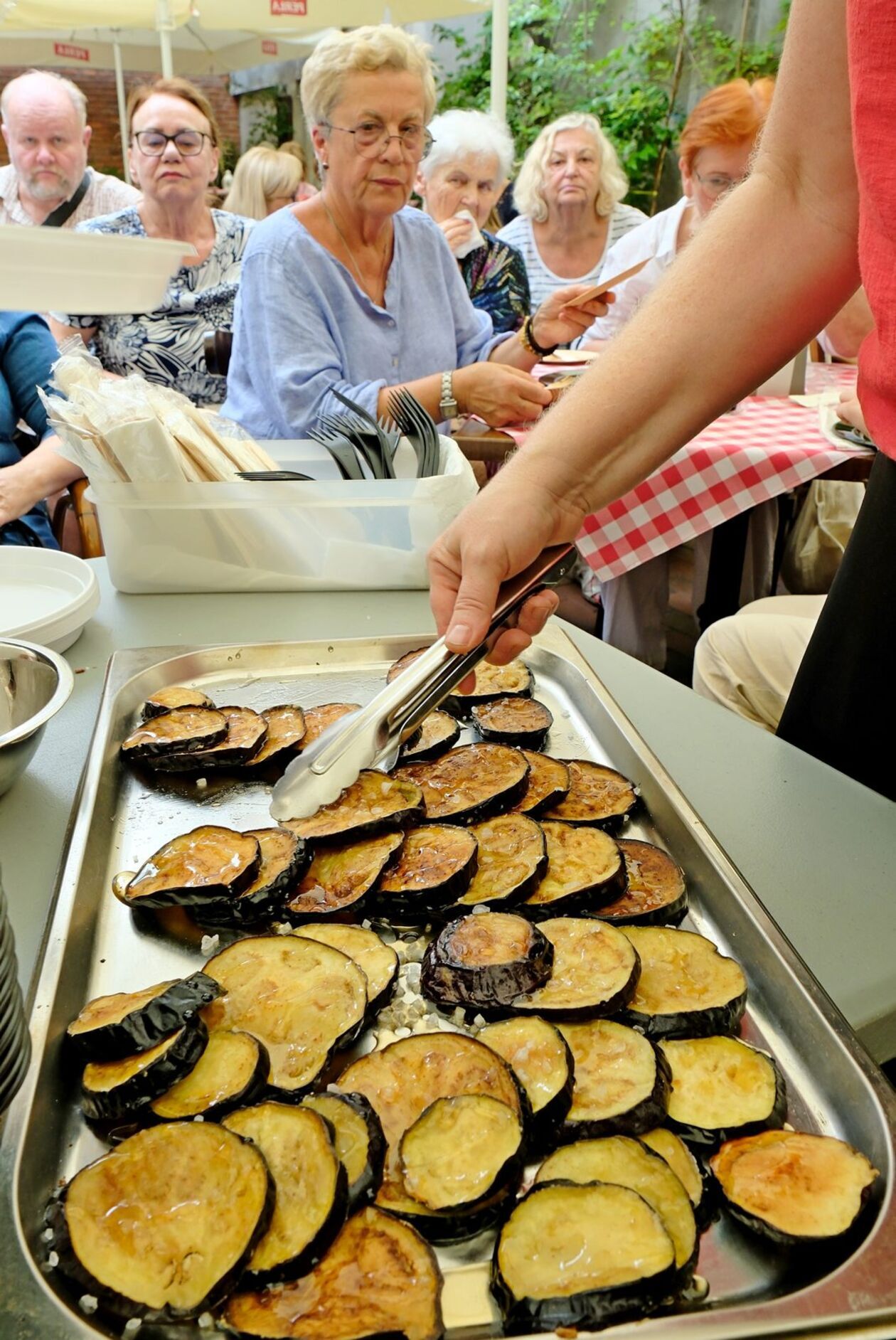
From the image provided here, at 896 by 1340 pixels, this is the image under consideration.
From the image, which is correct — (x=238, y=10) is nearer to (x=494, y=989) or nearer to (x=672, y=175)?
(x=672, y=175)

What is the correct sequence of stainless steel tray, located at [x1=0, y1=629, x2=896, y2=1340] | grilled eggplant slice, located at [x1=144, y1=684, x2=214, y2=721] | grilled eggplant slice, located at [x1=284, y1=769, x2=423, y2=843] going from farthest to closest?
1. grilled eggplant slice, located at [x1=144, y1=684, x2=214, y2=721]
2. grilled eggplant slice, located at [x1=284, y1=769, x2=423, y2=843]
3. stainless steel tray, located at [x1=0, y1=629, x2=896, y2=1340]

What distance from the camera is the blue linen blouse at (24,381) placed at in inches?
129

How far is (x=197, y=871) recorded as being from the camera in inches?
41.2

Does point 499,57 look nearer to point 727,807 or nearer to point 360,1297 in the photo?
point 727,807

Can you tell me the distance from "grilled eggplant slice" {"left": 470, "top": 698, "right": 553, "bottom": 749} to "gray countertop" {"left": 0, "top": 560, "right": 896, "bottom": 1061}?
0.15 m

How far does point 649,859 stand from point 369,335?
240cm

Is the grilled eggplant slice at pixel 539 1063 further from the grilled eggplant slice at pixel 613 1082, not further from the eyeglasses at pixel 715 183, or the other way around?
the eyeglasses at pixel 715 183

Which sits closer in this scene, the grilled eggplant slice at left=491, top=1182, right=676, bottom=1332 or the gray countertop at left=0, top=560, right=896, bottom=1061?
the grilled eggplant slice at left=491, top=1182, right=676, bottom=1332

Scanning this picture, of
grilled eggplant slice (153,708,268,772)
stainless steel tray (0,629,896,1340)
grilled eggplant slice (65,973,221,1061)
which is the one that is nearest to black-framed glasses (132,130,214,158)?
stainless steel tray (0,629,896,1340)

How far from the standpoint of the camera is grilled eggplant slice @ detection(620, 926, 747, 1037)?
0.87 meters

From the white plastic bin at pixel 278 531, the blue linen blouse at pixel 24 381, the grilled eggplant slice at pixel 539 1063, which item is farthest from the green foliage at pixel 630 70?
the grilled eggplant slice at pixel 539 1063

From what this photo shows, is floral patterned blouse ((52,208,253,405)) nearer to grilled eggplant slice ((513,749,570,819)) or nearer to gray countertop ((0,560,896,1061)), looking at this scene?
gray countertop ((0,560,896,1061))

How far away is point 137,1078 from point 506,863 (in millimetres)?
458

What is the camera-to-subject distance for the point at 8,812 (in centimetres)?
124
